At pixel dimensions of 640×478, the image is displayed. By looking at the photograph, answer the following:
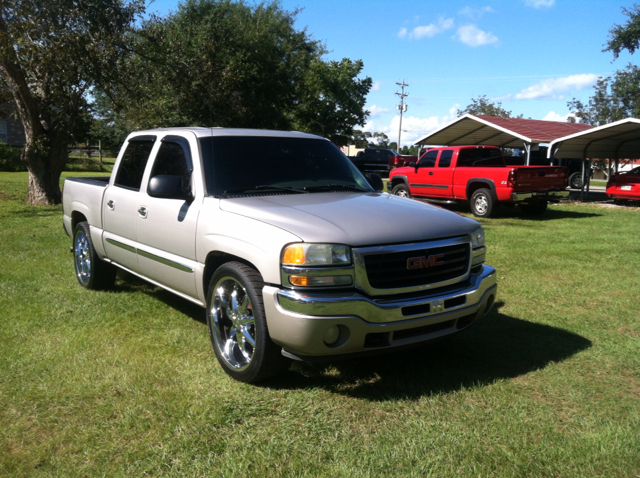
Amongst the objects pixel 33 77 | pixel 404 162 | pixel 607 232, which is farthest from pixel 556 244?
pixel 404 162

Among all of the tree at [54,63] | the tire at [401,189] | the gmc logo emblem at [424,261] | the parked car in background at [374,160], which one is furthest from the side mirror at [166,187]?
the parked car in background at [374,160]

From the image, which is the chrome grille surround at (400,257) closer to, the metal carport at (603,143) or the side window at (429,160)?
the side window at (429,160)

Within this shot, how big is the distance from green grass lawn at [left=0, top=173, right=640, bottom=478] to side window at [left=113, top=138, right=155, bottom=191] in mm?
1284

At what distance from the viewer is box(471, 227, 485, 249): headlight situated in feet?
13.7

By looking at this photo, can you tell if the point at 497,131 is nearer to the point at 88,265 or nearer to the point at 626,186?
the point at 626,186

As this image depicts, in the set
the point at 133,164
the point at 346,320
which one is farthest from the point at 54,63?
the point at 346,320

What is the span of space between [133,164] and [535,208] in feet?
40.5

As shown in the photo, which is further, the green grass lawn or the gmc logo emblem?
the gmc logo emblem

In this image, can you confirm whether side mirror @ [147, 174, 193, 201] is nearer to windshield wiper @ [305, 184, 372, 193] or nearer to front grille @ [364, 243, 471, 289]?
windshield wiper @ [305, 184, 372, 193]

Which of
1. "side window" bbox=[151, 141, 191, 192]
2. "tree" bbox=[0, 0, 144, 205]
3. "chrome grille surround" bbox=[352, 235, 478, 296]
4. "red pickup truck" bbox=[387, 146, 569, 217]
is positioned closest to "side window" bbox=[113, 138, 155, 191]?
"side window" bbox=[151, 141, 191, 192]

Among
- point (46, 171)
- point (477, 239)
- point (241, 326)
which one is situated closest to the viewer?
point (241, 326)

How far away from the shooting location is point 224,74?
48.5ft

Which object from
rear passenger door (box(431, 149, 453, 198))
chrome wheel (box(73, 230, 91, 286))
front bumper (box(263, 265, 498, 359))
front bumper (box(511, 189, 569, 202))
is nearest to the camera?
front bumper (box(263, 265, 498, 359))

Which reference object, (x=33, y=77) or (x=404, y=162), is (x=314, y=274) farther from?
(x=404, y=162)
